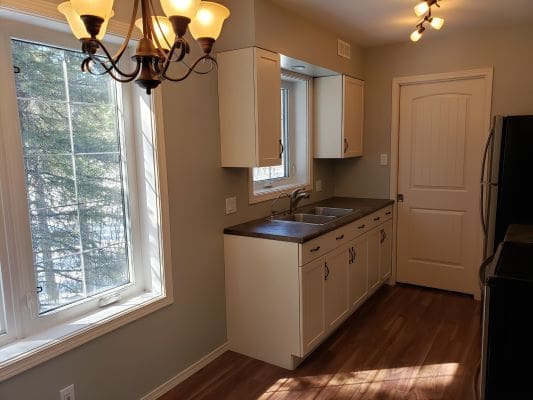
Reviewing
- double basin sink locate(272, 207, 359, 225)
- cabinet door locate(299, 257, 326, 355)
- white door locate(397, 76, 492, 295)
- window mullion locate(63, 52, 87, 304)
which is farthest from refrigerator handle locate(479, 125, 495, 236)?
window mullion locate(63, 52, 87, 304)

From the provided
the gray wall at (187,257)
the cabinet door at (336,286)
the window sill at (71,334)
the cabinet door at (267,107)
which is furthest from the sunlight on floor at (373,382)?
the cabinet door at (267,107)

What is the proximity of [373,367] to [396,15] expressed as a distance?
2.52 metres

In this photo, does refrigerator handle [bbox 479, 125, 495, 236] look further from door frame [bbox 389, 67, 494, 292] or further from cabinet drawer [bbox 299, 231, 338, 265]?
cabinet drawer [bbox 299, 231, 338, 265]

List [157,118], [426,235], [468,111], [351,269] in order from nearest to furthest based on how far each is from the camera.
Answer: [157,118]
[351,269]
[468,111]
[426,235]

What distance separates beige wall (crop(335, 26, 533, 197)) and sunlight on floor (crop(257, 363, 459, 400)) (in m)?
1.91

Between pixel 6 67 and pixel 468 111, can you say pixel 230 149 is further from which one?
pixel 468 111

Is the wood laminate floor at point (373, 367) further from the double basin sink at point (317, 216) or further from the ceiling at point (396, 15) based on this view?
the ceiling at point (396, 15)

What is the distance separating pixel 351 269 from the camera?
3209 millimetres

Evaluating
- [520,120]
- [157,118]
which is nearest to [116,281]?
[157,118]

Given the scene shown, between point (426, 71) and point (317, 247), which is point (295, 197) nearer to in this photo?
point (317, 247)

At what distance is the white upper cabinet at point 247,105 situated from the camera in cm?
260

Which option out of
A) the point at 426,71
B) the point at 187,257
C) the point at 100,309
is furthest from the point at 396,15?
the point at 100,309

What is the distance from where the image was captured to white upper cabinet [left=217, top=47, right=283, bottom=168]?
8.54 ft

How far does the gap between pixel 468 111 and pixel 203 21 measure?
10.1 feet
